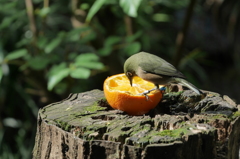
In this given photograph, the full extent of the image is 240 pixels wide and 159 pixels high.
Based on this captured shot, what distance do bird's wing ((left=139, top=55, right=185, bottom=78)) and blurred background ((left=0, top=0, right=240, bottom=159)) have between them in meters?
0.47

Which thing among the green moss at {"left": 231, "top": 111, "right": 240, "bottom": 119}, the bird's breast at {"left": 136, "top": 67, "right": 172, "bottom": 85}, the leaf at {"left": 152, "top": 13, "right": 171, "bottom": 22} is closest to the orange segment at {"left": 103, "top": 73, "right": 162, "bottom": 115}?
the bird's breast at {"left": 136, "top": 67, "right": 172, "bottom": 85}

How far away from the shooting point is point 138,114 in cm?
265

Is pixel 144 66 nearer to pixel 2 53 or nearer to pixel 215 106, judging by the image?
pixel 215 106

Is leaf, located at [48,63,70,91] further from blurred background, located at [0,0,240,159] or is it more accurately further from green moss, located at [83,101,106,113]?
green moss, located at [83,101,106,113]

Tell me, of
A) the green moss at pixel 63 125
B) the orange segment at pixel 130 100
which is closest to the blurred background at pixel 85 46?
the orange segment at pixel 130 100

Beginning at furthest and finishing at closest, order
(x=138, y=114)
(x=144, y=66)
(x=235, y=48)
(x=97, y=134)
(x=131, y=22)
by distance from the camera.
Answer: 1. (x=235, y=48)
2. (x=131, y=22)
3. (x=144, y=66)
4. (x=138, y=114)
5. (x=97, y=134)

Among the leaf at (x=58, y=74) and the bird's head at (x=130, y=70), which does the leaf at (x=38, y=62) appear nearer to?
the leaf at (x=58, y=74)

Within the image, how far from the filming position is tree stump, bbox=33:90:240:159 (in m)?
2.14

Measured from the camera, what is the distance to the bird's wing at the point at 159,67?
9.13 ft

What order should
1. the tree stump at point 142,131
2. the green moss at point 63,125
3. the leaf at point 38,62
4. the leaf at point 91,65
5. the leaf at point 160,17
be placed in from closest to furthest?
the tree stump at point 142,131, the green moss at point 63,125, the leaf at point 91,65, the leaf at point 38,62, the leaf at point 160,17

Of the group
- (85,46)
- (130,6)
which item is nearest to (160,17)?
(85,46)

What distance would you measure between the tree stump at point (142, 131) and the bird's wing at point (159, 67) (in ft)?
0.70

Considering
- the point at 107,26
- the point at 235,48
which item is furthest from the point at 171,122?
the point at 235,48

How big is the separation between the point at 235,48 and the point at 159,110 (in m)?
4.27
